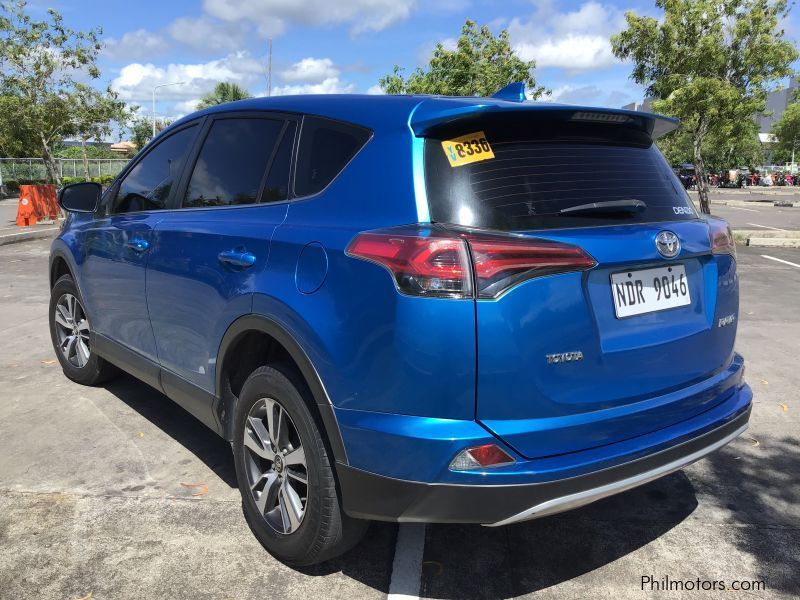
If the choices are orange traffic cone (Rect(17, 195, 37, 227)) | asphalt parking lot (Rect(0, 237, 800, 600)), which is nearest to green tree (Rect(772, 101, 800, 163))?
orange traffic cone (Rect(17, 195, 37, 227))

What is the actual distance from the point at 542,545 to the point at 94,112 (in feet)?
72.8

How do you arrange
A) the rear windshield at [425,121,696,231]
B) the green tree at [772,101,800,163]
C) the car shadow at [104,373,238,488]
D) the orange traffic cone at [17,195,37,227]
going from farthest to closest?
the green tree at [772,101,800,163]
the orange traffic cone at [17,195,37,227]
the car shadow at [104,373,238,488]
the rear windshield at [425,121,696,231]

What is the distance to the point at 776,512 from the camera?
125 inches

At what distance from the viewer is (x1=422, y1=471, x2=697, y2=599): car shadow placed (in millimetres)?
2639

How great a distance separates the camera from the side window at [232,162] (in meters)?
3.01

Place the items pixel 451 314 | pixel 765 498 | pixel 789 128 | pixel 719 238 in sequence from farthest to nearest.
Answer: pixel 789 128 → pixel 765 498 → pixel 719 238 → pixel 451 314

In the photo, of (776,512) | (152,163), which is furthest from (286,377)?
(776,512)

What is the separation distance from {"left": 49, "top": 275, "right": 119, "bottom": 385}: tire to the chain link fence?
85.8 feet

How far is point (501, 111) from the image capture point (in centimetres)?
228

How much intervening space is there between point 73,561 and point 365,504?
1369 mm

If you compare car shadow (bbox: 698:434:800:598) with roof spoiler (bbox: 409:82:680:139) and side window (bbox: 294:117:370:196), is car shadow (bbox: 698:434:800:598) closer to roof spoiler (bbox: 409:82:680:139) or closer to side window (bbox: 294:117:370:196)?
roof spoiler (bbox: 409:82:680:139)

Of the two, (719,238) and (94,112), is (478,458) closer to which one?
(719,238)

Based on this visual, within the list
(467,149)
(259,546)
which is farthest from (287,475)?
(467,149)

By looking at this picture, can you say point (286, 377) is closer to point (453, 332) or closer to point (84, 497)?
point (453, 332)
